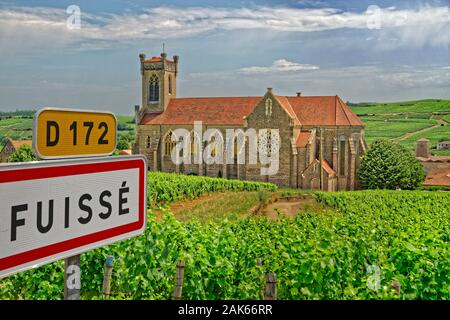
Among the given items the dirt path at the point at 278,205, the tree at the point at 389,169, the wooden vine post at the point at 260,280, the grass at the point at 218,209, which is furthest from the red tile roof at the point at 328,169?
the wooden vine post at the point at 260,280

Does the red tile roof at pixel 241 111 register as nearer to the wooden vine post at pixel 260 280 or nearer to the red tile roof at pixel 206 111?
the red tile roof at pixel 206 111

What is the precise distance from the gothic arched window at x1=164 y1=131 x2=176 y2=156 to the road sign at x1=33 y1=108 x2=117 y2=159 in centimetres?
3053

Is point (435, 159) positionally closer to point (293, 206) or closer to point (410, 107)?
point (410, 107)

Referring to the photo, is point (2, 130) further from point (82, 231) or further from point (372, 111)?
point (372, 111)

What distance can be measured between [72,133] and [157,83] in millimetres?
33244

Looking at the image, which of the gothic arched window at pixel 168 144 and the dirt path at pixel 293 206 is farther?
the gothic arched window at pixel 168 144

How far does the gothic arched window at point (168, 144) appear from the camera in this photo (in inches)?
1264

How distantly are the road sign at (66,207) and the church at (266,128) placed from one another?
955 inches

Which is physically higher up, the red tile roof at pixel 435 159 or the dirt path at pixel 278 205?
the red tile roof at pixel 435 159

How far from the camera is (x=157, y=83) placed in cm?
3397

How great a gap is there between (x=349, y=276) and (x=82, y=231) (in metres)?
3.25

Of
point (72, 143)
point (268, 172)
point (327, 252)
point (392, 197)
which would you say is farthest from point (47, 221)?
point (268, 172)

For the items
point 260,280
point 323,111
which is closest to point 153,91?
point 323,111
